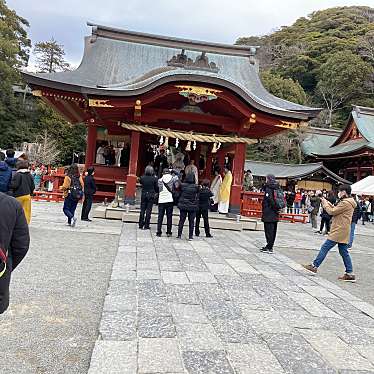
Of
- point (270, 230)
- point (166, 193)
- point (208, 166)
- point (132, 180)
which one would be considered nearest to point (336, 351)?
point (270, 230)

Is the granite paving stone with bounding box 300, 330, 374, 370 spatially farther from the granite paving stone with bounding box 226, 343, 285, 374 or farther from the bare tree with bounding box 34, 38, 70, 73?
the bare tree with bounding box 34, 38, 70, 73

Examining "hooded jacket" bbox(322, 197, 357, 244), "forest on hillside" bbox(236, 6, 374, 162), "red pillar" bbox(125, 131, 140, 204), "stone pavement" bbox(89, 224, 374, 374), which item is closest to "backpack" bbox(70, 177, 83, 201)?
"red pillar" bbox(125, 131, 140, 204)

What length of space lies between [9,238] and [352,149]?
29983 millimetres

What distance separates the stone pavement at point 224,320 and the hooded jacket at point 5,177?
7.51ft

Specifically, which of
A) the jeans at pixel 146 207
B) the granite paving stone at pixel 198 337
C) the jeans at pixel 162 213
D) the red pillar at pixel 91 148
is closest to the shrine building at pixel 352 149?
the red pillar at pixel 91 148

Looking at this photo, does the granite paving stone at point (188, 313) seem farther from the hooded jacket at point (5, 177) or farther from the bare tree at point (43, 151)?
the bare tree at point (43, 151)

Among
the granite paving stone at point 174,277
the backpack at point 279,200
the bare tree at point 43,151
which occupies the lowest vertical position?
the granite paving stone at point 174,277

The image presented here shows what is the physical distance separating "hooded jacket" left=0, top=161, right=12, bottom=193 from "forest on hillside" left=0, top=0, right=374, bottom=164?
29171 millimetres

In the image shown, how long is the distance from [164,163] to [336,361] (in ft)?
39.2

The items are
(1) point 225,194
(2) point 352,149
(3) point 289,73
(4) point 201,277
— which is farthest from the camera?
(3) point 289,73

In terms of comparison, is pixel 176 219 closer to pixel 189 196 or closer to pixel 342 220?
pixel 189 196

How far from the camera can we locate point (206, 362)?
2879 mm

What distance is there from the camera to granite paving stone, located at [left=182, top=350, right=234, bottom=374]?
9.05 feet

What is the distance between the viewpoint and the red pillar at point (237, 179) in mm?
11930
